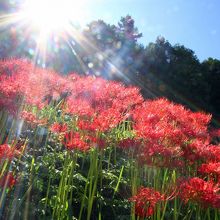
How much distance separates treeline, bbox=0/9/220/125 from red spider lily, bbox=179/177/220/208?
8967mm

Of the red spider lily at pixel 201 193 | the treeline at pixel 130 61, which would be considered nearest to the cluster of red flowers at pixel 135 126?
the red spider lily at pixel 201 193

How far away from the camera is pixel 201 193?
10.5ft

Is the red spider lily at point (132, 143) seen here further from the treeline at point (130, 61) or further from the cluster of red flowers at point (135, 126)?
the treeline at point (130, 61)

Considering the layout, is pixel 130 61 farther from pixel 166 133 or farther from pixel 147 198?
pixel 147 198

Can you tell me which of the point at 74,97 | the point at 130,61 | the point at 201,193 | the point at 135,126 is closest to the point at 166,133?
the point at 135,126

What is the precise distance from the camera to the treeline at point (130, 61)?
12.7 m

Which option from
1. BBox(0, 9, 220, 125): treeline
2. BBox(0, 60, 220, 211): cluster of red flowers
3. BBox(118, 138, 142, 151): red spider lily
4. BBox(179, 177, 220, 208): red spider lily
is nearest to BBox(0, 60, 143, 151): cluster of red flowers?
BBox(0, 60, 220, 211): cluster of red flowers

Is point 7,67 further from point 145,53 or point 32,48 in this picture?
point 145,53

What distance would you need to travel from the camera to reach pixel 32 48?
12.3m

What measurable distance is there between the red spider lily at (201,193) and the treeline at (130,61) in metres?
8.97

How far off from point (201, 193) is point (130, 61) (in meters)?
15.6

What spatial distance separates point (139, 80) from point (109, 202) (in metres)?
13.9

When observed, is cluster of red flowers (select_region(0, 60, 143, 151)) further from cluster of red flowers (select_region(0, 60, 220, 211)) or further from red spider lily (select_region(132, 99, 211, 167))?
red spider lily (select_region(132, 99, 211, 167))

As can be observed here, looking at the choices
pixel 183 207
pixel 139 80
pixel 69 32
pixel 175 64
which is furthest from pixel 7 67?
pixel 175 64
